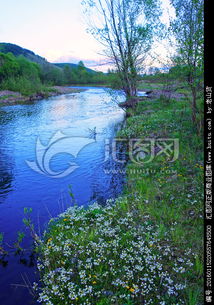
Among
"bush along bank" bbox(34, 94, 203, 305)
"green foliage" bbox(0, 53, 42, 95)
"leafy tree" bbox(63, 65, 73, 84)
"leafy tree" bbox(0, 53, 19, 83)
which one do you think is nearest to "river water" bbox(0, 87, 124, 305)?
"bush along bank" bbox(34, 94, 203, 305)

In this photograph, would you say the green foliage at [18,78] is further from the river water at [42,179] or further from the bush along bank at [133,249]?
the bush along bank at [133,249]

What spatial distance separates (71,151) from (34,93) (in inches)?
1856

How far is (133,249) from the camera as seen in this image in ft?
16.7

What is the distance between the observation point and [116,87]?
22484mm

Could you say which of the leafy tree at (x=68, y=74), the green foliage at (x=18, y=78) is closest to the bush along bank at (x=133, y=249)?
the green foliage at (x=18, y=78)

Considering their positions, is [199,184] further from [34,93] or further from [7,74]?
[7,74]

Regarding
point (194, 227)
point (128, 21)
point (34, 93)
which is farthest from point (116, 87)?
point (34, 93)

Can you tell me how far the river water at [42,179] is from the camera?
206 inches

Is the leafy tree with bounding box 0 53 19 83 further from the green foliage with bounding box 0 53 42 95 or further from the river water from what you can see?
the river water

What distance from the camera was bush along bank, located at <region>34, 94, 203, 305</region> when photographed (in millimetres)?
4070

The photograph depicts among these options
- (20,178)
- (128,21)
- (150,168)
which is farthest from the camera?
(128,21)

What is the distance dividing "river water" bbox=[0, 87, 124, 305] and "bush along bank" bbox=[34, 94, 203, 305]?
580 millimetres

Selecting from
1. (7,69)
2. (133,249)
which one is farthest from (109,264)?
(7,69)

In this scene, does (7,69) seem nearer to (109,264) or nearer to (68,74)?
(68,74)
